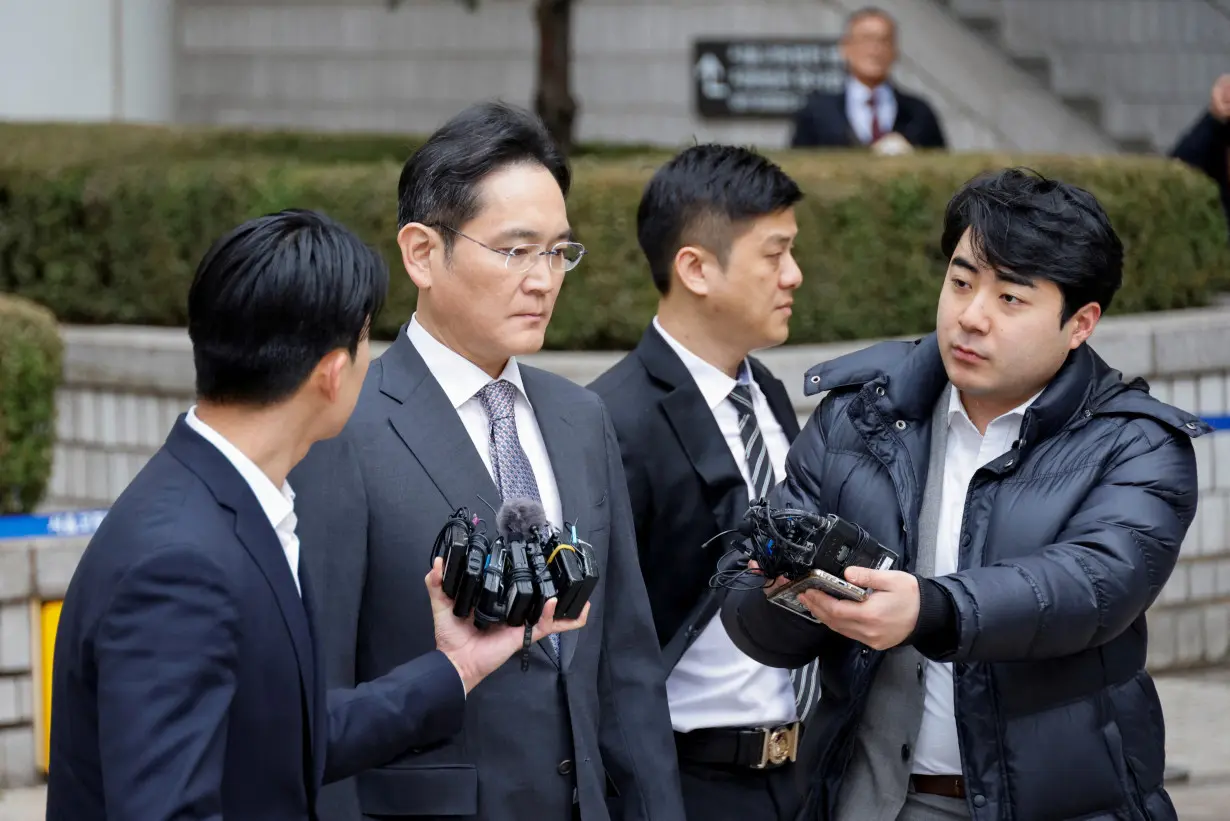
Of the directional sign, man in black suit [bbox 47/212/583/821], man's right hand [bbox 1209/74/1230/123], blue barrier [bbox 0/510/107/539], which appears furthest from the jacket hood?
the directional sign

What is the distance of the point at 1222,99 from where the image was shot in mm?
8758

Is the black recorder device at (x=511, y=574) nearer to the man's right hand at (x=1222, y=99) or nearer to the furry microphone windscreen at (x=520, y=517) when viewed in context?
the furry microphone windscreen at (x=520, y=517)

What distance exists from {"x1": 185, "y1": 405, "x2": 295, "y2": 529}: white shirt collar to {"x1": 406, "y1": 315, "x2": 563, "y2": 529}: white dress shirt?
0.73 meters

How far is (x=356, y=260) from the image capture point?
2568 mm

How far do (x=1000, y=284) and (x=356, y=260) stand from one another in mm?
1256

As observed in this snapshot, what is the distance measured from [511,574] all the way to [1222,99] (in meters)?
7.03

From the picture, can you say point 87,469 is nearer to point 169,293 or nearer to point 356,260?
point 169,293

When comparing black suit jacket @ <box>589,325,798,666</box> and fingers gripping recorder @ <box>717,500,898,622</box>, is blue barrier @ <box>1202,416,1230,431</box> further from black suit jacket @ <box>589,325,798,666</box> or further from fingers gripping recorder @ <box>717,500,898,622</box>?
fingers gripping recorder @ <box>717,500,898,622</box>

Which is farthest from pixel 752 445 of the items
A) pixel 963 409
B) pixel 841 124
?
pixel 841 124

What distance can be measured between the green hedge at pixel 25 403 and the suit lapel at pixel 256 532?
406cm

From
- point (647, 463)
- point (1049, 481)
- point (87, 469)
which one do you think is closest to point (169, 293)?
point (87, 469)

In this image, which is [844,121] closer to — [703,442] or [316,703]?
[703,442]

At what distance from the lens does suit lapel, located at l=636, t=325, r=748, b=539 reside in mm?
4008

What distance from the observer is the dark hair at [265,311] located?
2.46 metres
